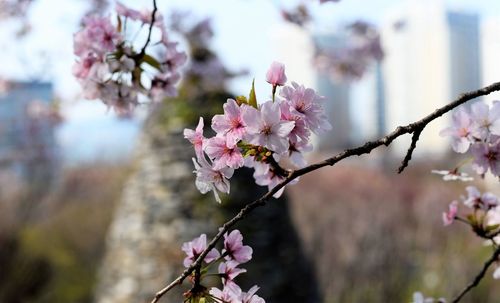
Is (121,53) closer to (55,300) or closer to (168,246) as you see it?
(168,246)

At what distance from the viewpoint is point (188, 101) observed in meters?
3.15

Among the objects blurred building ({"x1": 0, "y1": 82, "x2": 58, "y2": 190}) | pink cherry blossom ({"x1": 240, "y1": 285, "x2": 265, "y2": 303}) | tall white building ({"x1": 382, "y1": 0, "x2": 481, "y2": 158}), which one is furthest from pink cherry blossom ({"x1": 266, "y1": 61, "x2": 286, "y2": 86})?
tall white building ({"x1": 382, "y1": 0, "x2": 481, "y2": 158})

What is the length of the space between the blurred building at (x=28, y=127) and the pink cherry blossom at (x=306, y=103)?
291 cm

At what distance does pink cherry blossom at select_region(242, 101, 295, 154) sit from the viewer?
594mm

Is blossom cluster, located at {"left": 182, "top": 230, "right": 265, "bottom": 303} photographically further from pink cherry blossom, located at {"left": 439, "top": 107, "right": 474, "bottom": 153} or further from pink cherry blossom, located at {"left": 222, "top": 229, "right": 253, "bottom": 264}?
pink cherry blossom, located at {"left": 439, "top": 107, "right": 474, "bottom": 153}

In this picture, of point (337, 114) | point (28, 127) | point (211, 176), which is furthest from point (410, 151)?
point (337, 114)

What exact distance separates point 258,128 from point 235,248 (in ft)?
0.49

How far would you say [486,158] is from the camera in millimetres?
758

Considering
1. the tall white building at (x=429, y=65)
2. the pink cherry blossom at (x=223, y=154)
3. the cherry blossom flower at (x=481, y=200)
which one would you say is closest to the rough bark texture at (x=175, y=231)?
the cherry blossom flower at (x=481, y=200)

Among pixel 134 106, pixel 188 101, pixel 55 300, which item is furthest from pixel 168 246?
pixel 55 300

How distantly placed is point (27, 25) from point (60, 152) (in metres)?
10.3

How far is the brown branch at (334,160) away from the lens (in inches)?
22.1

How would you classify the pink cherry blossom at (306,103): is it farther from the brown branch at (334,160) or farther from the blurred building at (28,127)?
A: the blurred building at (28,127)

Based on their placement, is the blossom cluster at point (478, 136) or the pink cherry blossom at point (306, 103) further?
the blossom cluster at point (478, 136)
